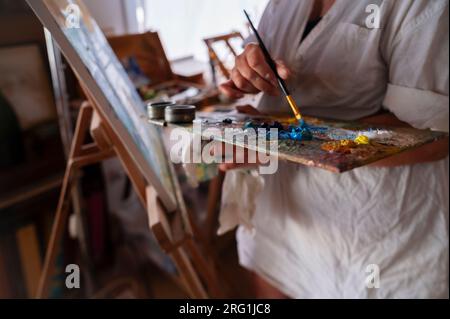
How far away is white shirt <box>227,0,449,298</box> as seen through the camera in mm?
649

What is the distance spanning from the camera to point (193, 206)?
1.65 metres

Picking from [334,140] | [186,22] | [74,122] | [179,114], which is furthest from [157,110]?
[186,22]

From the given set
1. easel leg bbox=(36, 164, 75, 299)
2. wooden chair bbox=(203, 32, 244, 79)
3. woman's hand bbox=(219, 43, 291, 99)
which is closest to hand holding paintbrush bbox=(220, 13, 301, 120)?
woman's hand bbox=(219, 43, 291, 99)

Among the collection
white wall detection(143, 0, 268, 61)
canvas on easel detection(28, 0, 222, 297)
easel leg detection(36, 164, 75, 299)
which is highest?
white wall detection(143, 0, 268, 61)

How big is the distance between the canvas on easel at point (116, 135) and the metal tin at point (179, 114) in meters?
0.10

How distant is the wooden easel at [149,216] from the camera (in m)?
0.73

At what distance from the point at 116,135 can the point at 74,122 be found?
727 mm

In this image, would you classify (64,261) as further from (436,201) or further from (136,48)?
(436,201)

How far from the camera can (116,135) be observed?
757 millimetres

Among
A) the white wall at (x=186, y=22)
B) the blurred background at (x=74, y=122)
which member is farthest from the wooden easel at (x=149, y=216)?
the white wall at (x=186, y=22)

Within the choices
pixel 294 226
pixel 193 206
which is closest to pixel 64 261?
pixel 193 206

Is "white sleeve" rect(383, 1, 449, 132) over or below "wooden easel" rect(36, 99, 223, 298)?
over

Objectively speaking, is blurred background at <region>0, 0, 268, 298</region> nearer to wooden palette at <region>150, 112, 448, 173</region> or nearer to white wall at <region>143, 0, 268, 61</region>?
white wall at <region>143, 0, 268, 61</region>

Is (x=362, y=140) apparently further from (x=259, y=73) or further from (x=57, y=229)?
(x=57, y=229)
